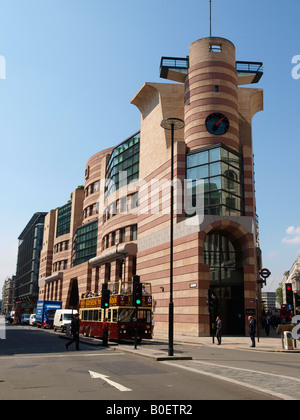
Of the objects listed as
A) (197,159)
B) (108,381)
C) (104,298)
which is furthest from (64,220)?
(108,381)

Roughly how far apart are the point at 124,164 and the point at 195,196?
2186 cm

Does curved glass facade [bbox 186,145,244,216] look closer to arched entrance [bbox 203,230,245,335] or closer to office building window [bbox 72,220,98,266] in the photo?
arched entrance [bbox 203,230,245,335]

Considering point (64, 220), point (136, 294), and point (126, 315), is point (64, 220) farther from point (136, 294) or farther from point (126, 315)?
point (136, 294)

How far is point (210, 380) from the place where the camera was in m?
10.7

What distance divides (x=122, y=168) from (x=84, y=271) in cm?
2078

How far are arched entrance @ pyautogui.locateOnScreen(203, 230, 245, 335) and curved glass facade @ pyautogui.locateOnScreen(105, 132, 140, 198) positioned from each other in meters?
19.1

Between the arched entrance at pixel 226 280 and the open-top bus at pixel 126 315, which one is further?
the arched entrance at pixel 226 280

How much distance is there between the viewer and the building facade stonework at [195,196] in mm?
36781

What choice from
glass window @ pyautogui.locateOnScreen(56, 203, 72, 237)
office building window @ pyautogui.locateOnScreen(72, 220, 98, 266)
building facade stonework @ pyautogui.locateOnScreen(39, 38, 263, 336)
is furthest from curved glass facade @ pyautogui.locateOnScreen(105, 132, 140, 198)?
glass window @ pyautogui.locateOnScreen(56, 203, 72, 237)

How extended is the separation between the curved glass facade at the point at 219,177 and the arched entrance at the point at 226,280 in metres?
2.58

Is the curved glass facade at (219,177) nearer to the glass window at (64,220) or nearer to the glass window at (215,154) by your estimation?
the glass window at (215,154)

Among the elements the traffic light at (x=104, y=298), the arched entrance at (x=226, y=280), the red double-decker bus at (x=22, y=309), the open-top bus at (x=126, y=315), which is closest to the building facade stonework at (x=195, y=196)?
the arched entrance at (x=226, y=280)

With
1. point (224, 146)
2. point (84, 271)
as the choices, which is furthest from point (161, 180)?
point (84, 271)
